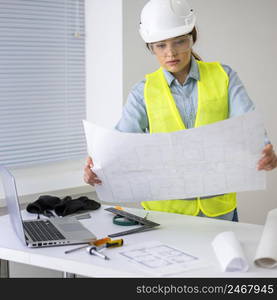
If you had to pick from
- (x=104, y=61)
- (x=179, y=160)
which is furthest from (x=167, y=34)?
(x=104, y=61)

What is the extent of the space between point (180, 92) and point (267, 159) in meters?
0.58

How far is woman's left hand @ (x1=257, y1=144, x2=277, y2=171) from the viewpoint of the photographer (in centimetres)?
211

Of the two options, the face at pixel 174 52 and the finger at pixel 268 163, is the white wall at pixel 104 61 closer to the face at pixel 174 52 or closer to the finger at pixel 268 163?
the face at pixel 174 52

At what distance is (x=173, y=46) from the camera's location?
243cm

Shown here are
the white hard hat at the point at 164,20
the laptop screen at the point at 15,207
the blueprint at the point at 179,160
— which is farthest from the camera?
the white hard hat at the point at 164,20

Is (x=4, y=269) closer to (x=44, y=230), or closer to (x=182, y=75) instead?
(x=44, y=230)

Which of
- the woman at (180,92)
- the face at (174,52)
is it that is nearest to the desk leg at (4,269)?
the woman at (180,92)

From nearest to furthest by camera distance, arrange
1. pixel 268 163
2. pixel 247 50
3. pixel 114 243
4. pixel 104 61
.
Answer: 1. pixel 114 243
2. pixel 268 163
3. pixel 104 61
4. pixel 247 50

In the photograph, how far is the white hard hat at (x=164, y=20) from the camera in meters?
2.40

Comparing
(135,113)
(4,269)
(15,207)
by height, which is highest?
(135,113)

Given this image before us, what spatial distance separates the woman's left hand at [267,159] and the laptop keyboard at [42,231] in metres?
0.74

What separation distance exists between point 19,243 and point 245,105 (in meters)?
1.05

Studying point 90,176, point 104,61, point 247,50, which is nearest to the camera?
point 90,176

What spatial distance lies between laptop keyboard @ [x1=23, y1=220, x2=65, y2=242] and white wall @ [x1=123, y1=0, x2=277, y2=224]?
1568mm
